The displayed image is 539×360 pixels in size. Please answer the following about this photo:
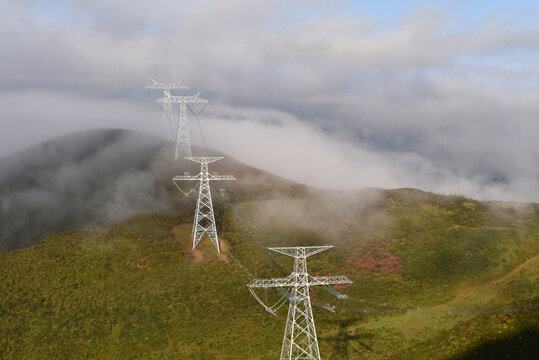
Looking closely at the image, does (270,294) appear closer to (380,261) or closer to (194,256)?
(194,256)

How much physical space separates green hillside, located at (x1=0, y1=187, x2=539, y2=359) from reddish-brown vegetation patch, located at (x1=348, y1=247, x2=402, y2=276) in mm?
353

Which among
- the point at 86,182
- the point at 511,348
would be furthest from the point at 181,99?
the point at 511,348

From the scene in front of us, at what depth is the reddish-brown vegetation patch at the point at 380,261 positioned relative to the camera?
8006 cm

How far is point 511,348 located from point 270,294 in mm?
39271

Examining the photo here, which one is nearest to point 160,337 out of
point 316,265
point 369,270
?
point 316,265

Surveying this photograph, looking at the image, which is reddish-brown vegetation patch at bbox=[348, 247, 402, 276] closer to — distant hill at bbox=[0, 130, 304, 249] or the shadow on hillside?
the shadow on hillside

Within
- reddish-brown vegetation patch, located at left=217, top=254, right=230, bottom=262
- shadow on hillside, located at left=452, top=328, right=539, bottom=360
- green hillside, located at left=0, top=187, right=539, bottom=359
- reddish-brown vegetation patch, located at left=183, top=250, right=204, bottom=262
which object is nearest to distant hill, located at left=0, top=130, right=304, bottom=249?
green hillside, located at left=0, top=187, right=539, bottom=359

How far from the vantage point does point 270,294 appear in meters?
72.8

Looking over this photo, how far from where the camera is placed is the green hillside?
58.5 metres

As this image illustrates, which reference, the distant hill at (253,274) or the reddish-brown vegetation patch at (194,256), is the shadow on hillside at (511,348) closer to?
the distant hill at (253,274)

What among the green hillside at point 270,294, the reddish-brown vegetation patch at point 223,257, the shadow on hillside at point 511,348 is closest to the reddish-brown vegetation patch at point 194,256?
the green hillside at point 270,294

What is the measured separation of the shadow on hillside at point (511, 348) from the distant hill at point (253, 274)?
200mm

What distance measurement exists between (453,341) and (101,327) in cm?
5455

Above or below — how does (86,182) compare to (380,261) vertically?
above
